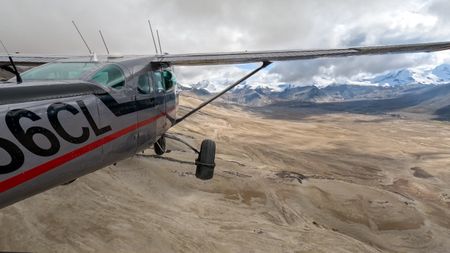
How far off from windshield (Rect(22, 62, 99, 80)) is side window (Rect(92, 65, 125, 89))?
0.24 metres

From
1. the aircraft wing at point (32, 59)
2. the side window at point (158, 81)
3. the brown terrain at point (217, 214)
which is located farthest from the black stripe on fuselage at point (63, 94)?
the brown terrain at point (217, 214)

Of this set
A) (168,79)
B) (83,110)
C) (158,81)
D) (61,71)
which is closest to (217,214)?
(168,79)

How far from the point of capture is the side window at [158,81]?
901 centimetres

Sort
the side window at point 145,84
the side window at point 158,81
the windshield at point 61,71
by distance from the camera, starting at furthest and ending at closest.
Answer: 1. the side window at point 158,81
2. the side window at point 145,84
3. the windshield at point 61,71

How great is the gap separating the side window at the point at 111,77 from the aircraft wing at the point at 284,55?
5.65 ft

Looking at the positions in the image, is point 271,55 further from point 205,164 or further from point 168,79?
point 205,164

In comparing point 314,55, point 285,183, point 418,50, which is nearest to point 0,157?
point 314,55

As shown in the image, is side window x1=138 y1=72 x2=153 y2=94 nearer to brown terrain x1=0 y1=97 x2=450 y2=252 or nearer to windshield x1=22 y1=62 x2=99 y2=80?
windshield x1=22 y1=62 x2=99 y2=80

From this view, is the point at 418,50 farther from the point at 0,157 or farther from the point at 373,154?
the point at 373,154

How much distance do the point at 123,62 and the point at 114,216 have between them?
9.08 metres

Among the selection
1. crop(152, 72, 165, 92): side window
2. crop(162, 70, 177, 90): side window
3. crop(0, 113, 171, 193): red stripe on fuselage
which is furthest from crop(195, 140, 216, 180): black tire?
crop(0, 113, 171, 193): red stripe on fuselage

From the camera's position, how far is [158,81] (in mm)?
9219

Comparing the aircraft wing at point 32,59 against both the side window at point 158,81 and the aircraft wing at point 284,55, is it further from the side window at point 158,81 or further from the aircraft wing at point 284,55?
the aircraft wing at point 284,55

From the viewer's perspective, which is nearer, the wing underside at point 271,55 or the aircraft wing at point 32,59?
the wing underside at point 271,55
